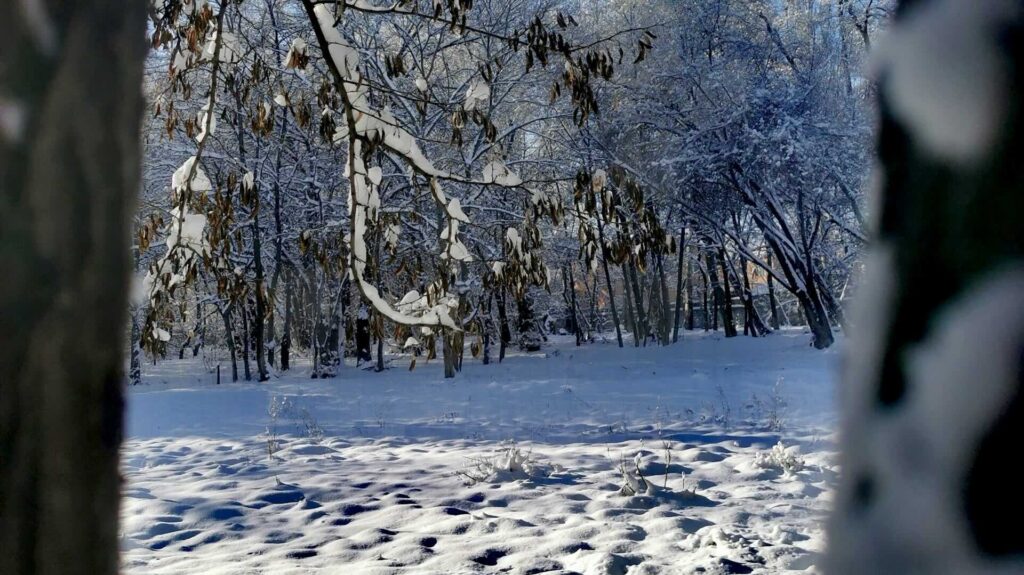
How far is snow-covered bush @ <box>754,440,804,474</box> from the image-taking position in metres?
4.96

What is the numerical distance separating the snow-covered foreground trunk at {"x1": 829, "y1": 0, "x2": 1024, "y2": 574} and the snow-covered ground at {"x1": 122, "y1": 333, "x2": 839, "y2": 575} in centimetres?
3

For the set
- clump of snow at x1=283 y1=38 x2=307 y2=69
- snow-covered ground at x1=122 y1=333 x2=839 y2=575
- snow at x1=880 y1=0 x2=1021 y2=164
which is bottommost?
snow-covered ground at x1=122 y1=333 x2=839 y2=575

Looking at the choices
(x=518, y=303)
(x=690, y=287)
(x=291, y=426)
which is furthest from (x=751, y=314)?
(x=518, y=303)

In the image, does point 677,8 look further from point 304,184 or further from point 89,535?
point 89,535

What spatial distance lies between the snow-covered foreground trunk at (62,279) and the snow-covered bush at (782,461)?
190 inches

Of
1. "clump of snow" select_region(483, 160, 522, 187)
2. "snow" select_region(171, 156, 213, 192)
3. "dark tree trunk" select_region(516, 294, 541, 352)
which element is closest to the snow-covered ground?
"snow" select_region(171, 156, 213, 192)

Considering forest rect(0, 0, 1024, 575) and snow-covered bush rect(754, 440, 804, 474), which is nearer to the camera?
forest rect(0, 0, 1024, 575)

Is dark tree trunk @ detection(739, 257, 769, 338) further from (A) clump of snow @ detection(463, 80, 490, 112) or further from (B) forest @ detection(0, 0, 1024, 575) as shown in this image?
(A) clump of snow @ detection(463, 80, 490, 112)

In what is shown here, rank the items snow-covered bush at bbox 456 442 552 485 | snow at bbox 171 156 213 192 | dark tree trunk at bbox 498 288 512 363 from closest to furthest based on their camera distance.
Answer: snow at bbox 171 156 213 192
snow-covered bush at bbox 456 442 552 485
dark tree trunk at bbox 498 288 512 363

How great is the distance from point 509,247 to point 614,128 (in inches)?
513

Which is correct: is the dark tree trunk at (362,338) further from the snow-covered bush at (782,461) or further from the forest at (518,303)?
the snow-covered bush at (782,461)

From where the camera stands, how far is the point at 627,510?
4090mm

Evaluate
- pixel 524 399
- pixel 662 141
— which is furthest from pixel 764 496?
pixel 662 141

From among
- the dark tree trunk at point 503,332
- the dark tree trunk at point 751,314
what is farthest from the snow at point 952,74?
the dark tree trunk at point 751,314
